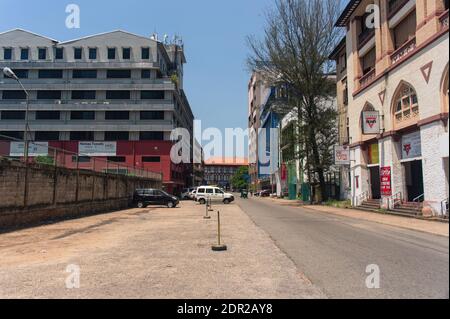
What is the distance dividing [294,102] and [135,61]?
36.1 m

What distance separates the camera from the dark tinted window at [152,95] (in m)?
68.4

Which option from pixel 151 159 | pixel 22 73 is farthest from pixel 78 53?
pixel 151 159

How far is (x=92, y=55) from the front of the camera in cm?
6906

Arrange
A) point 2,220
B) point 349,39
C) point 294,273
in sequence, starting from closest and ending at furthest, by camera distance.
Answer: point 294,273 < point 2,220 < point 349,39

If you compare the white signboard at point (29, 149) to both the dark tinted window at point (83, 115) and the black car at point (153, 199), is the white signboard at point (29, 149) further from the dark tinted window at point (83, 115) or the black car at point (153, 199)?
the dark tinted window at point (83, 115)

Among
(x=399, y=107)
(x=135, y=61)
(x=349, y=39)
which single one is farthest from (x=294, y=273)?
(x=135, y=61)

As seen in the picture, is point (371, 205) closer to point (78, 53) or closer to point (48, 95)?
point (78, 53)

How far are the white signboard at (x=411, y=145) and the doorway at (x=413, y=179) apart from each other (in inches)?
84.6

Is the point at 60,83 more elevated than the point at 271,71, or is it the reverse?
the point at 60,83

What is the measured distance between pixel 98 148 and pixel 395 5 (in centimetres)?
5259

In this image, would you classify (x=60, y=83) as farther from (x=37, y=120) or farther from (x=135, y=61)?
(x=135, y=61)

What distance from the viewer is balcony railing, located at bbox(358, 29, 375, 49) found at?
3030 cm

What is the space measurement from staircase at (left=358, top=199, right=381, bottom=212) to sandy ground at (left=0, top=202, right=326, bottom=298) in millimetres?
16268

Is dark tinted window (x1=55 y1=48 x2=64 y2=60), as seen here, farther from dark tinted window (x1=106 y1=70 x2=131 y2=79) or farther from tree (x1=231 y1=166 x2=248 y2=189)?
tree (x1=231 y1=166 x2=248 y2=189)
